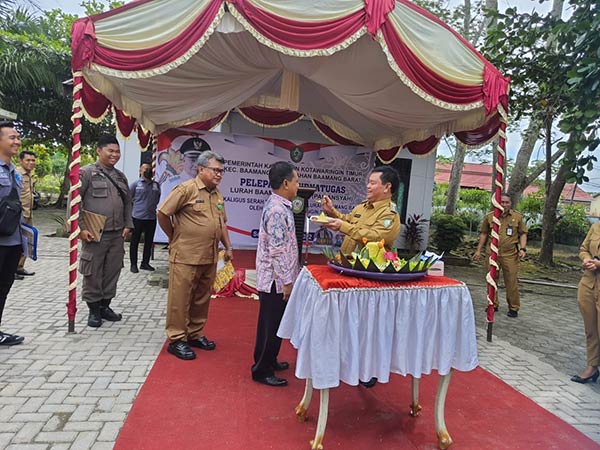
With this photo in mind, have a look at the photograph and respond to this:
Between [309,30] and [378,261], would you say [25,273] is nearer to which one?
[309,30]

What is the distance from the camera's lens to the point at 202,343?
3436mm

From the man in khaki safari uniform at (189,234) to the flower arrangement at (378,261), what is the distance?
45.9 inches

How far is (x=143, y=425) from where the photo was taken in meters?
2.27

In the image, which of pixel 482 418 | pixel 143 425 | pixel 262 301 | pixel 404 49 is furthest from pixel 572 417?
pixel 404 49

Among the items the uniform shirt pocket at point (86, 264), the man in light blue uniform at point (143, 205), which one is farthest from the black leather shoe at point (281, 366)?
the man in light blue uniform at point (143, 205)

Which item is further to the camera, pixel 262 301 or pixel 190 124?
pixel 190 124

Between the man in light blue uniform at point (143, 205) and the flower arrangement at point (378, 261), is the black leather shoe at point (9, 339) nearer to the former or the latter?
the flower arrangement at point (378, 261)

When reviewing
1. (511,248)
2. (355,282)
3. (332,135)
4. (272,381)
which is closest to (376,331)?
(355,282)

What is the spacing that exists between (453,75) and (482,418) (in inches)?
110

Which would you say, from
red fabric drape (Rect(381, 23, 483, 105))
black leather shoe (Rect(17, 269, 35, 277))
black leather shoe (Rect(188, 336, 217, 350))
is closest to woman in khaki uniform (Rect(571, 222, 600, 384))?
red fabric drape (Rect(381, 23, 483, 105))

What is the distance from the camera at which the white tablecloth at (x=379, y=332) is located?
6.68 ft

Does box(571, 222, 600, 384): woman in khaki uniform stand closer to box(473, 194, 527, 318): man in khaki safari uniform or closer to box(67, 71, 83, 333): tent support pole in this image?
box(473, 194, 527, 318): man in khaki safari uniform

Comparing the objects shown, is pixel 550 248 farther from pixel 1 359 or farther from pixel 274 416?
pixel 1 359

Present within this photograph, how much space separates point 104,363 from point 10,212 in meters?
1.31
